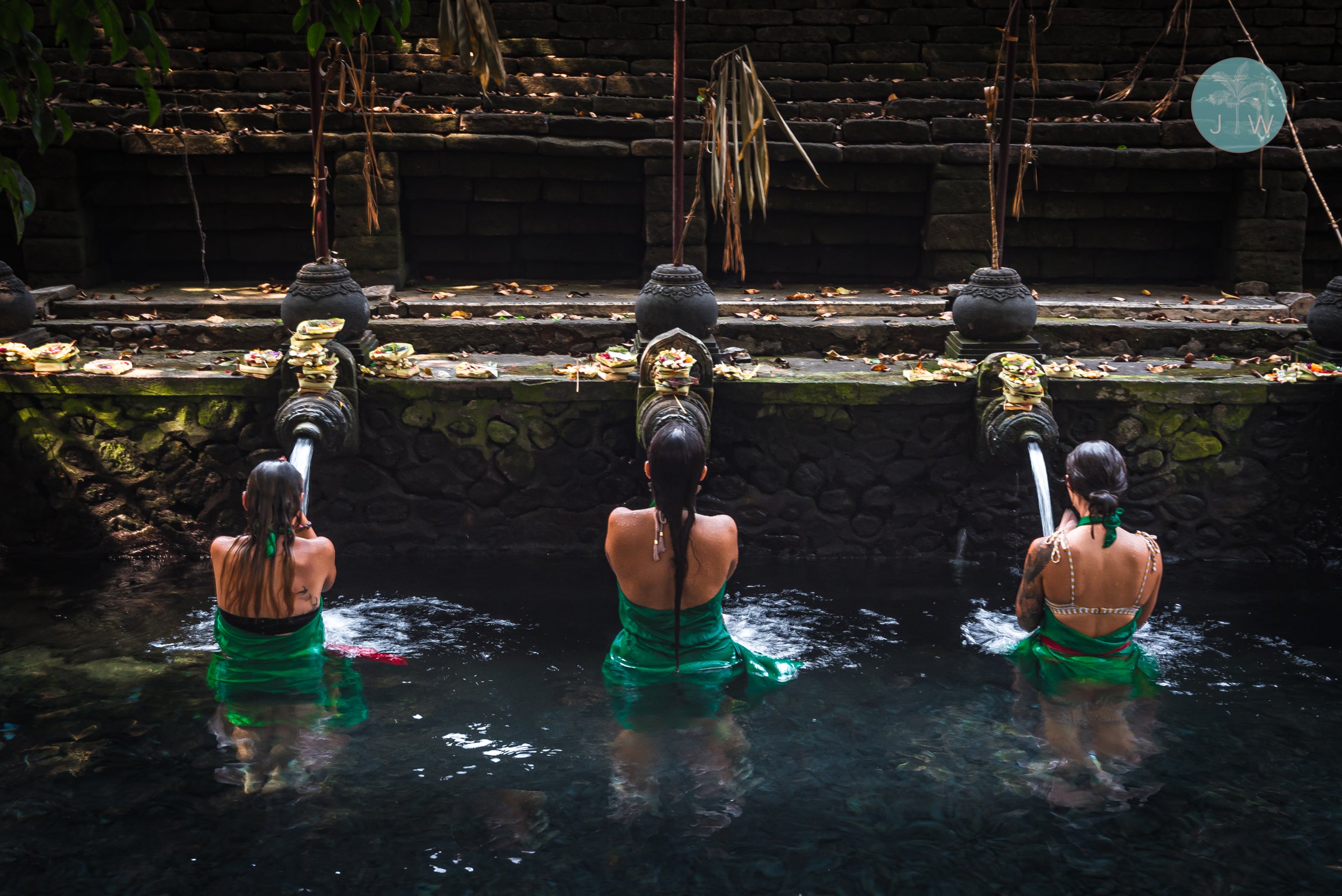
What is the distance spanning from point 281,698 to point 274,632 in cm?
31

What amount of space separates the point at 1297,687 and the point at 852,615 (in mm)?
2248

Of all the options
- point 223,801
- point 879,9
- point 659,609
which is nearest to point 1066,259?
point 879,9

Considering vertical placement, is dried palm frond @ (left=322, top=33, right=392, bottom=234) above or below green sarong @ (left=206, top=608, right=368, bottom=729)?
above

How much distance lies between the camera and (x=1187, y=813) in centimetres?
404

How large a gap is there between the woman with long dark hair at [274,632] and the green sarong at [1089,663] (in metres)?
3.18

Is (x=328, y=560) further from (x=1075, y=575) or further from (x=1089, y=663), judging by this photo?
(x=1089, y=663)

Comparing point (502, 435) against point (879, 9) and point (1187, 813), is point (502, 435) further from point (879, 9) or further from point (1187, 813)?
point (879, 9)

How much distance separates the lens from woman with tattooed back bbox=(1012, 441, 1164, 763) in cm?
461

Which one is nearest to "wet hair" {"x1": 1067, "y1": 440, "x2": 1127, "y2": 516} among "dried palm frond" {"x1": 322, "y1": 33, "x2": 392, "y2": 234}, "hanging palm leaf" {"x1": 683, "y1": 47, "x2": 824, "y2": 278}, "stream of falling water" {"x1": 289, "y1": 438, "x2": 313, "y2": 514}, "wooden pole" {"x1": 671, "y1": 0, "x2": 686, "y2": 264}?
"hanging palm leaf" {"x1": 683, "y1": 47, "x2": 824, "y2": 278}

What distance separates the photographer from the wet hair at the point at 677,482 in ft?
15.1

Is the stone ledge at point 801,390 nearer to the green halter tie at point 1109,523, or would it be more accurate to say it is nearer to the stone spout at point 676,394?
the stone spout at point 676,394

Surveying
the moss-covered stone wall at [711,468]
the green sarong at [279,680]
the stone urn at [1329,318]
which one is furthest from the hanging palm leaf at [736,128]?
the stone urn at [1329,318]

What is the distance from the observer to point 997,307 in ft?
22.4

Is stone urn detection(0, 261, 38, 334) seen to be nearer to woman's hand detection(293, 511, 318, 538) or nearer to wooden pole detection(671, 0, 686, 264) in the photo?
woman's hand detection(293, 511, 318, 538)
